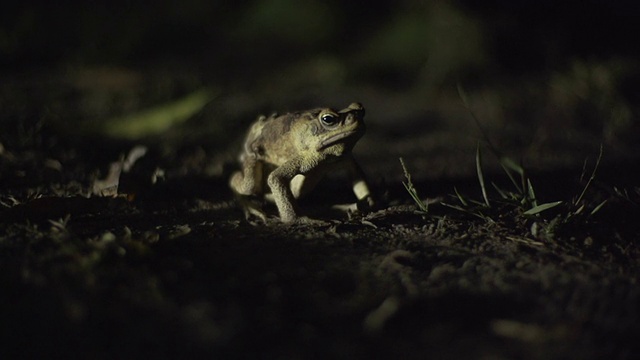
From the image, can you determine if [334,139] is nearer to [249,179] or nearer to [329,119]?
[329,119]

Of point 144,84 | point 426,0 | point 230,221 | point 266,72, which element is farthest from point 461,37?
point 230,221

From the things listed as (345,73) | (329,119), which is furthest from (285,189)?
(345,73)

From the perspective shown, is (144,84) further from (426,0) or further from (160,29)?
(426,0)

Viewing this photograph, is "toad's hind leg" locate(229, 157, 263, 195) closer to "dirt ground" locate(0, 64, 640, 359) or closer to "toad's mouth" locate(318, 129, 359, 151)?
"dirt ground" locate(0, 64, 640, 359)

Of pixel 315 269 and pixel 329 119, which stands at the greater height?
pixel 329 119

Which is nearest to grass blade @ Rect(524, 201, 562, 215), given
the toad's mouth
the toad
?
the toad

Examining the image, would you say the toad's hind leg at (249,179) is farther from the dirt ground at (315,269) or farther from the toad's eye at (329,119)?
the toad's eye at (329,119)

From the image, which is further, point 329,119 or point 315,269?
point 329,119
